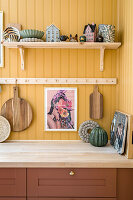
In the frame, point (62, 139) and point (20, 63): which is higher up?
point (20, 63)

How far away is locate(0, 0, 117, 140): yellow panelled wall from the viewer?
209 cm

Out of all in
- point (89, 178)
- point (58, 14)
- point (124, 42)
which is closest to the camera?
point (89, 178)

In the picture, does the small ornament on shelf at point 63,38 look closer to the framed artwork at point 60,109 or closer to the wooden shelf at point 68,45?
the wooden shelf at point 68,45

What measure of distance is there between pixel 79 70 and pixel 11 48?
28.7 inches

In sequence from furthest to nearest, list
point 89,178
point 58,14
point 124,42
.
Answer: point 58,14 < point 124,42 < point 89,178

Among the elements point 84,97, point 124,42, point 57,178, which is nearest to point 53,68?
point 84,97

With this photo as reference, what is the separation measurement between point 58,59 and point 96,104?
602mm

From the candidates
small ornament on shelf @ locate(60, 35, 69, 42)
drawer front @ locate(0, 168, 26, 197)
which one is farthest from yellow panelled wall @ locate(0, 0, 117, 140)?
drawer front @ locate(0, 168, 26, 197)

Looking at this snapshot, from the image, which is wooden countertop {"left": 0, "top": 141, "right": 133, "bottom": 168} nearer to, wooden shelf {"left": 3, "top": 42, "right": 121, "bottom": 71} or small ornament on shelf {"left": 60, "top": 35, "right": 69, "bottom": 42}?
wooden shelf {"left": 3, "top": 42, "right": 121, "bottom": 71}

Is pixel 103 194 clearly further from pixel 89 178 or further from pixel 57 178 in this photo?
pixel 57 178

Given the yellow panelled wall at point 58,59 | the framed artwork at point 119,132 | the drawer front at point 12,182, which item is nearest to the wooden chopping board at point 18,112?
the yellow panelled wall at point 58,59

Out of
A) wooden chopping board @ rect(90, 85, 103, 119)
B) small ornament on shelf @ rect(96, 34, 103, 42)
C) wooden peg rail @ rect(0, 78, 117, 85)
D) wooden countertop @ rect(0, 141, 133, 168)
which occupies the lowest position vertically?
wooden countertop @ rect(0, 141, 133, 168)

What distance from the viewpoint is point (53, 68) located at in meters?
2.12

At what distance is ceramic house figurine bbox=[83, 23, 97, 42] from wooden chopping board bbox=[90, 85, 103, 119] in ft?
1.55
